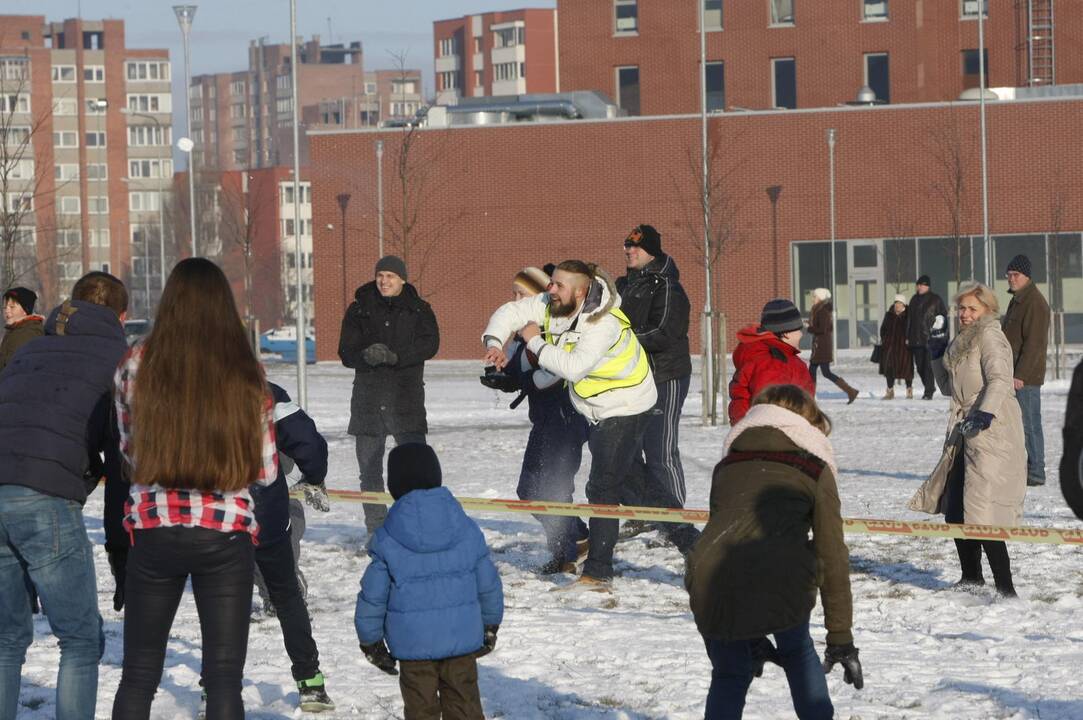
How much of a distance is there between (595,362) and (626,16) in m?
52.1

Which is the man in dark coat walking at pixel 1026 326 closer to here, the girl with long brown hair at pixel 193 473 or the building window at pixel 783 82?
the girl with long brown hair at pixel 193 473

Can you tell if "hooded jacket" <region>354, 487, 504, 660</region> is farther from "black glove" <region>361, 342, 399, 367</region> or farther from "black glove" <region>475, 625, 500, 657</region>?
"black glove" <region>361, 342, 399, 367</region>

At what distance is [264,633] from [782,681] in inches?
104

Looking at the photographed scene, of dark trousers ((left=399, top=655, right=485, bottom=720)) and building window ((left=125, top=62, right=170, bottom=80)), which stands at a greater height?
building window ((left=125, top=62, right=170, bottom=80))

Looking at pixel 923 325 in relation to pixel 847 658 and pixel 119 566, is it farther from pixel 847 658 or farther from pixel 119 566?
pixel 119 566

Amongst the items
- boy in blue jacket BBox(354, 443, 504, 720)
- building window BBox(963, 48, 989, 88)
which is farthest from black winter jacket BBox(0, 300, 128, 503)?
building window BBox(963, 48, 989, 88)

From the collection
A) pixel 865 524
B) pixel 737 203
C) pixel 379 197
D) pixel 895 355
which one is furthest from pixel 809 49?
pixel 865 524

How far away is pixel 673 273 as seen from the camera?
1008cm

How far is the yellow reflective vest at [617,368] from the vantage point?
914cm

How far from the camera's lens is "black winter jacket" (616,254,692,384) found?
9.91 metres

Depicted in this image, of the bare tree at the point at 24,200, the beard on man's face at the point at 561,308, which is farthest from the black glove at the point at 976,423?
the bare tree at the point at 24,200

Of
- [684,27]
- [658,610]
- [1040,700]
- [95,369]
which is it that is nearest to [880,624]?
[658,610]

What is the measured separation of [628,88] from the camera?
60.0 m

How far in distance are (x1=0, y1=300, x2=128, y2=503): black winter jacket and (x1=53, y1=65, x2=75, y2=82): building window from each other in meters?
144
